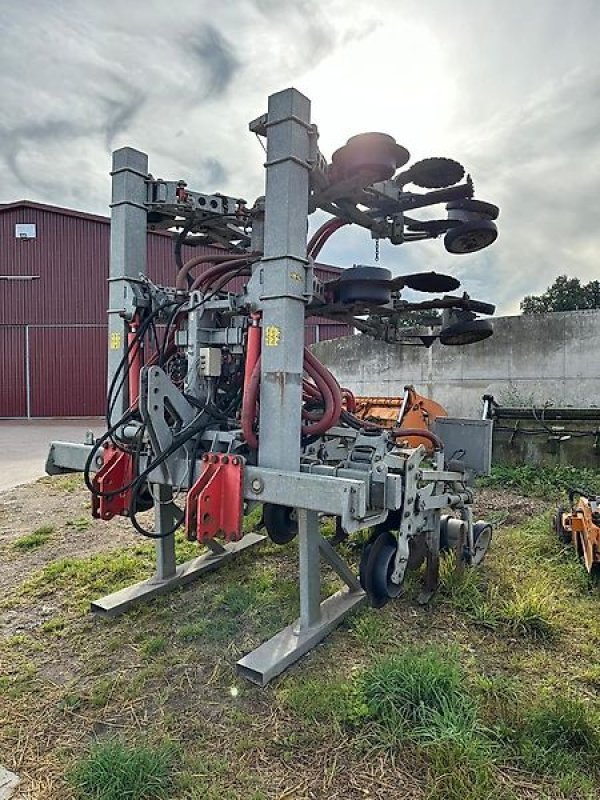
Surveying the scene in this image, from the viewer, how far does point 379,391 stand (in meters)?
10.8

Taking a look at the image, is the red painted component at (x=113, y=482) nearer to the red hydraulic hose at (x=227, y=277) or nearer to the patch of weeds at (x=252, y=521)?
the red hydraulic hose at (x=227, y=277)

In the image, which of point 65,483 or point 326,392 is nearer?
point 326,392

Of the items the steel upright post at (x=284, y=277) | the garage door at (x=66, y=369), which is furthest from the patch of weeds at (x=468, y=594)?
the garage door at (x=66, y=369)

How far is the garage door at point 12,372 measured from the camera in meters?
17.6

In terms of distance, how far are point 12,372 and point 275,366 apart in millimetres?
17576

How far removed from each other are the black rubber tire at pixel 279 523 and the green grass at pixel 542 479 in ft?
12.4

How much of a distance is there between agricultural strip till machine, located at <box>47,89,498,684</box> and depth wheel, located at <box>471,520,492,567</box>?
576 mm

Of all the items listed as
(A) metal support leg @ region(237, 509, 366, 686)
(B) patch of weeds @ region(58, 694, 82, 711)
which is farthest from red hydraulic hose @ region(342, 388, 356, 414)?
(B) patch of weeds @ region(58, 694, 82, 711)

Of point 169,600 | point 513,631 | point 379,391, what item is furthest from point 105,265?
point 513,631

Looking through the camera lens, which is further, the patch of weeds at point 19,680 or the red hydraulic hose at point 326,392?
the red hydraulic hose at point 326,392

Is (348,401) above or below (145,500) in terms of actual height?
above

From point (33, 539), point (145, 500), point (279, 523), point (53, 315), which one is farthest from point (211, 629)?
point (53, 315)

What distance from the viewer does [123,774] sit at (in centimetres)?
194

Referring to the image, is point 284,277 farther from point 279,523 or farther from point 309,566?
point 279,523
